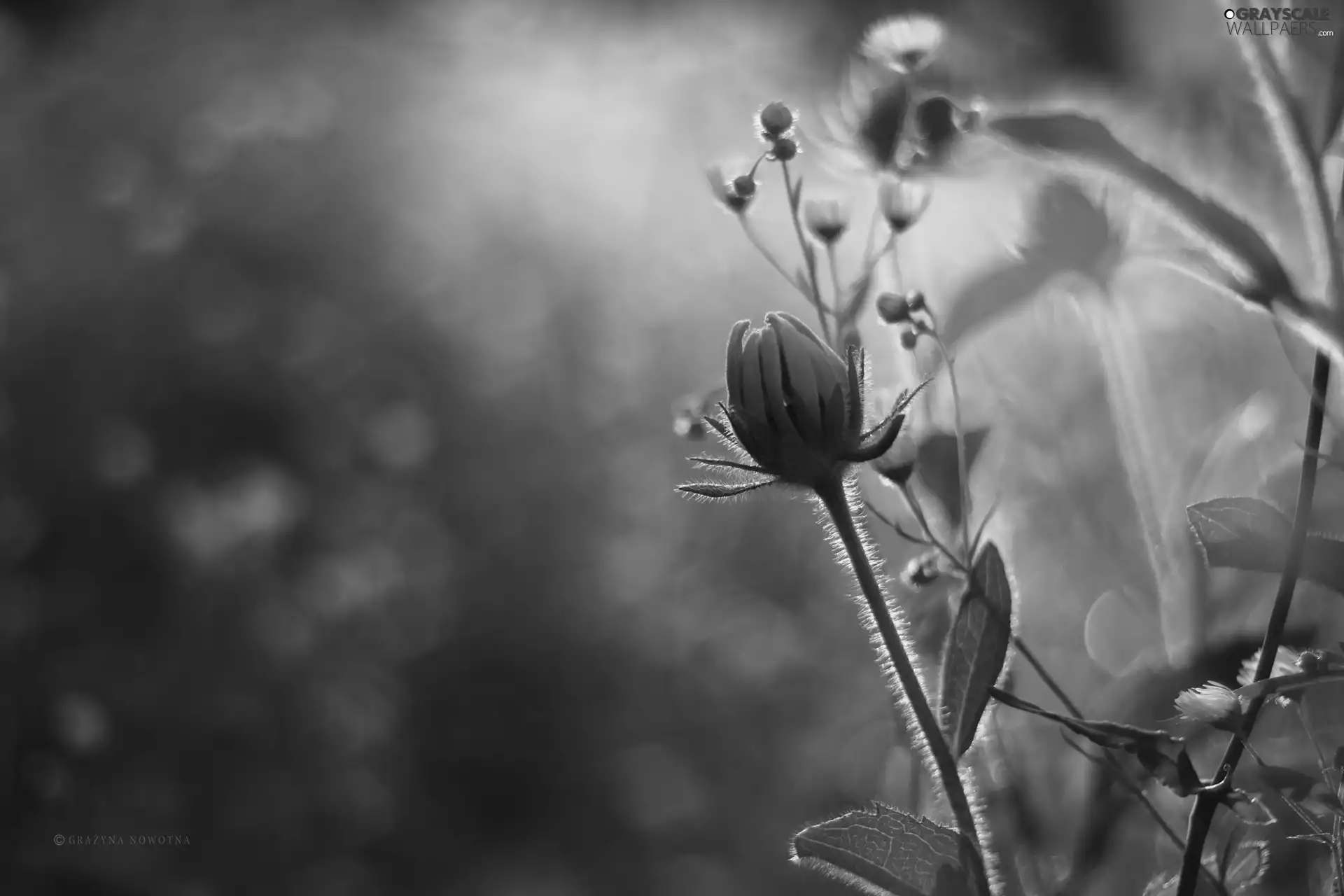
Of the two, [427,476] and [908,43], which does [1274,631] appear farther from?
[427,476]

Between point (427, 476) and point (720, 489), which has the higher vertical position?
point (427, 476)

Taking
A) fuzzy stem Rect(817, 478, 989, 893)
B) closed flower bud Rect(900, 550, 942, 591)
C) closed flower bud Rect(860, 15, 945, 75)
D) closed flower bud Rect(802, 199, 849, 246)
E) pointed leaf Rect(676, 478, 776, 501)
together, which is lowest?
fuzzy stem Rect(817, 478, 989, 893)

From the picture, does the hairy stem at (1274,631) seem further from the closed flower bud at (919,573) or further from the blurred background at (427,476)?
the blurred background at (427,476)

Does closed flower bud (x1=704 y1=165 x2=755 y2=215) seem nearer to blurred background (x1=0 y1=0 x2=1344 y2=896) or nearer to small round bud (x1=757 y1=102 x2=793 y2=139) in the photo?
small round bud (x1=757 y1=102 x2=793 y2=139)

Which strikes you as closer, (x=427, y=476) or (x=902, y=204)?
Answer: (x=902, y=204)

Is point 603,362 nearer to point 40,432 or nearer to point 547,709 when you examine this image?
point 547,709

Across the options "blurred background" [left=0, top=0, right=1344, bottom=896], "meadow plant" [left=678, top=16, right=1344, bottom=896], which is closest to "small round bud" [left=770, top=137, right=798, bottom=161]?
"meadow plant" [left=678, top=16, right=1344, bottom=896]

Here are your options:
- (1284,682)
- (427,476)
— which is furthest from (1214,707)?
(427,476)
